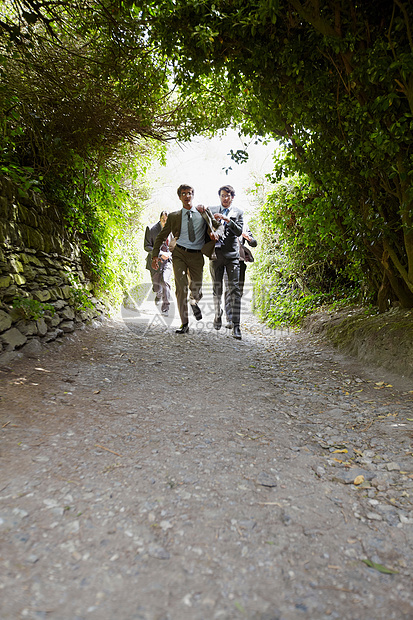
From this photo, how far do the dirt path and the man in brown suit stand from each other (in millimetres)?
2681

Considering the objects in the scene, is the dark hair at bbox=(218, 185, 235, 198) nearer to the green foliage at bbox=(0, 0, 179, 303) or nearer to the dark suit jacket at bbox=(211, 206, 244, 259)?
the dark suit jacket at bbox=(211, 206, 244, 259)

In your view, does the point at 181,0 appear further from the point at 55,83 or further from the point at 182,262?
the point at 182,262

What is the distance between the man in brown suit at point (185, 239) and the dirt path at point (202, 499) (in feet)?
8.80

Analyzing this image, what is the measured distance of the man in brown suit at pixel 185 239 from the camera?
5.80 metres

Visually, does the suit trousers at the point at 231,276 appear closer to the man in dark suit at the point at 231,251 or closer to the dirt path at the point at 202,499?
the man in dark suit at the point at 231,251

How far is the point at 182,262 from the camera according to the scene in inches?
233

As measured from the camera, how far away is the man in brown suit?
580cm

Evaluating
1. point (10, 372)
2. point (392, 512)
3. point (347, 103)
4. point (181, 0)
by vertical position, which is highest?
point (181, 0)

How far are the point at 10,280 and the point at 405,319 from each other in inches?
168

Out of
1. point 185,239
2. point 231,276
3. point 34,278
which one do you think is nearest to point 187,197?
point 185,239

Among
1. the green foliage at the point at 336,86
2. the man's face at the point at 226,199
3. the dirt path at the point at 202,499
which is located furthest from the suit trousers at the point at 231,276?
the dirt path at the point at 202,499

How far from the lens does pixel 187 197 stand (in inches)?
228

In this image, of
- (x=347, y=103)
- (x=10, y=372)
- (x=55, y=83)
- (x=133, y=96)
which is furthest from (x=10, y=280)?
(x=347, y=103)

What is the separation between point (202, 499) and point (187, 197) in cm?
485
